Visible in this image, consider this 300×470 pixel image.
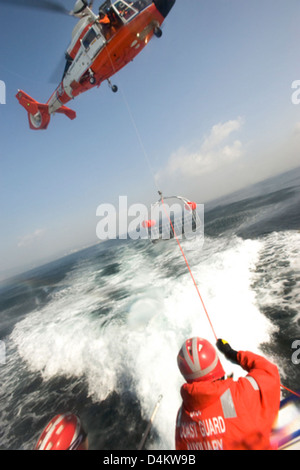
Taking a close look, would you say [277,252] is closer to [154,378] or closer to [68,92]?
[154,378]

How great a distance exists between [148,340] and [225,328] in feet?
8.14

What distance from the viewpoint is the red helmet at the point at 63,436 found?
2703 mm

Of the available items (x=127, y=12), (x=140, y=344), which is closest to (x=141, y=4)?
(x=127, y=12)

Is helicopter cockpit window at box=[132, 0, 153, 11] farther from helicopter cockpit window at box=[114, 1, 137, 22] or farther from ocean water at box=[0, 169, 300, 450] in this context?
ocean water at box=[0, 169, 300, 450]

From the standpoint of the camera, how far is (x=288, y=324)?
16.6ft

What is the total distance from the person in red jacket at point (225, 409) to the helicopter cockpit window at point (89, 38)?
14018 millimetres

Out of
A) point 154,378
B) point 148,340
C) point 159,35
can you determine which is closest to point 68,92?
point 159,35

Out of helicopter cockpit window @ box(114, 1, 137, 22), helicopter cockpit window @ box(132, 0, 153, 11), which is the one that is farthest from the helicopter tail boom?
helicopter cockpit window @ box(132, 0, 153, 11)

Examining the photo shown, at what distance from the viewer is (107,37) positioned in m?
9.12

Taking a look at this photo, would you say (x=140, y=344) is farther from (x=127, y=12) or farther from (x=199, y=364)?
(x=127, y=12)

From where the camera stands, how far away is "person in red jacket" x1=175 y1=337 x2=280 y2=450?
1830 mm

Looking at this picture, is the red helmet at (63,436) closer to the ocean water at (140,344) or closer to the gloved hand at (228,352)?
the ocean water at (140,344)

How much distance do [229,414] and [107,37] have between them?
13.9 m

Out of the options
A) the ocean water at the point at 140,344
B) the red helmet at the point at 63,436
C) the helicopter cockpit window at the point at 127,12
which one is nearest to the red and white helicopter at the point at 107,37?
the helicopter cockpit window at the point at 127,12
